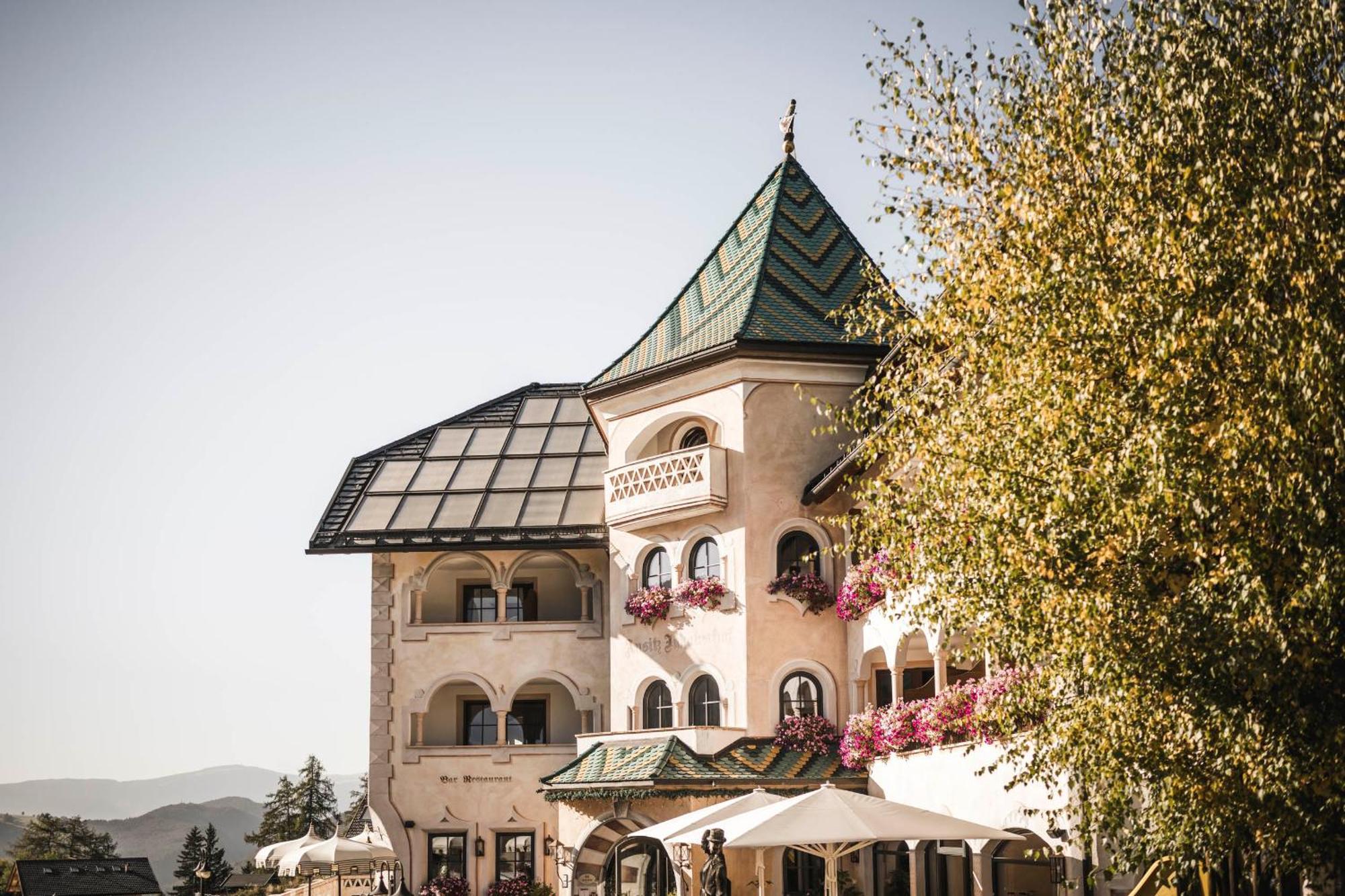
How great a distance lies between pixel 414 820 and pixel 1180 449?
24918mm

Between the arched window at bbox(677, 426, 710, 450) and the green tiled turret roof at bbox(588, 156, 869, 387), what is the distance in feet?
5.65

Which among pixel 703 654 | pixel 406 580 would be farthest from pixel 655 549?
pixel 406 580

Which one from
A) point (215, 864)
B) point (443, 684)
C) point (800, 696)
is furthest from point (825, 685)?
point (215, 864)

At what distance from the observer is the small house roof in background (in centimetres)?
7525

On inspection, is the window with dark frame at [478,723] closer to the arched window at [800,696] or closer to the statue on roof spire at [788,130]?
the arched window at [800,696]

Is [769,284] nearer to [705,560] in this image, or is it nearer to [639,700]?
[705,560]

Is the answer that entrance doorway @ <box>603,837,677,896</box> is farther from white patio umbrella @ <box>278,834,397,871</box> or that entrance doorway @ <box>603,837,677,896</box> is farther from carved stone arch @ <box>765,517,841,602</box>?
white patio umbrella @ <box>278,834,397,871</box>

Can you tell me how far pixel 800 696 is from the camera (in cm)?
Result: 2856

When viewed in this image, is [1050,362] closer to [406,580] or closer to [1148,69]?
[1148,69]

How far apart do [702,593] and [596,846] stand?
5.05 metres

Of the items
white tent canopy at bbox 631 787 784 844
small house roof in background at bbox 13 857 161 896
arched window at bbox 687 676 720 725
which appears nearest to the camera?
white tent canopy at bbox 631 787 784 844

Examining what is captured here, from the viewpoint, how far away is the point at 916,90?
591 inches

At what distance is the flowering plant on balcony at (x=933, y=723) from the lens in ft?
56.0

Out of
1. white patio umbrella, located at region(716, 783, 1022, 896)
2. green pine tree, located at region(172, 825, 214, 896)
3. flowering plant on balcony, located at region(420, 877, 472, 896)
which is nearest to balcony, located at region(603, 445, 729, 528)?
flowering plant on balcony, located at region(420, 877, 472, 896)
